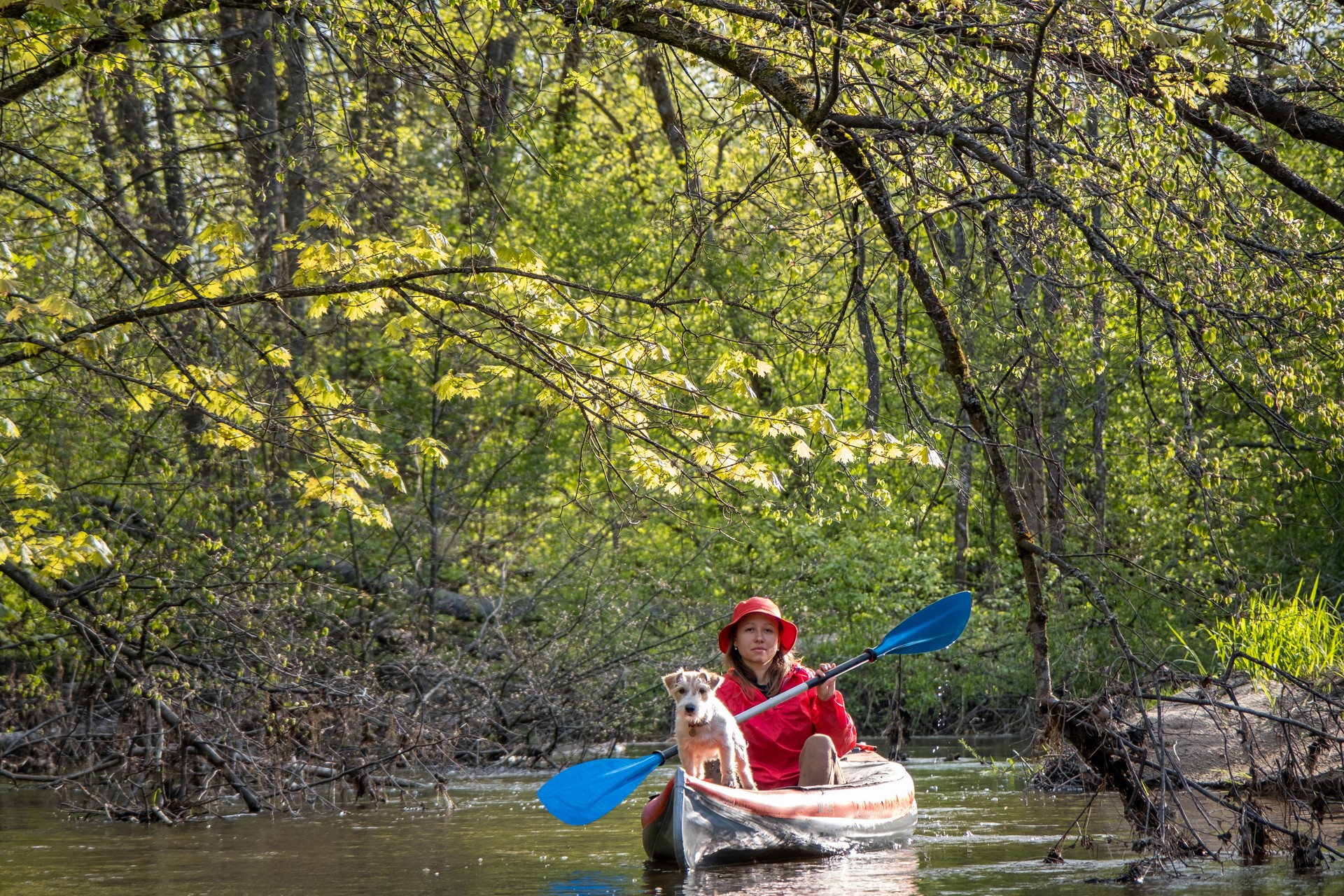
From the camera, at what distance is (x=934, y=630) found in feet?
23.5

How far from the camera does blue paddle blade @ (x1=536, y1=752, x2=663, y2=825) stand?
6.52m

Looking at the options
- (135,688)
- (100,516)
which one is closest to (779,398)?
(100,516)

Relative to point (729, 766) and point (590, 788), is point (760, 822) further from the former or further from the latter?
point (590, 788)

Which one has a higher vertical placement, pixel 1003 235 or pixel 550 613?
pixel 1003 235

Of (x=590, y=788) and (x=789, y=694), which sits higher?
(x=789, y=694)

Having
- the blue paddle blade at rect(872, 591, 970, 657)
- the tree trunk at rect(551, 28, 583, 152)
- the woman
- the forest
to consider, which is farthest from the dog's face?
the tree trunk at rect(551, 28, 583, 152)

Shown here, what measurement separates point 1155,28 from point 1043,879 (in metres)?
3.30

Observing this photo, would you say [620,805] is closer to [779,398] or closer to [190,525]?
[190,525]

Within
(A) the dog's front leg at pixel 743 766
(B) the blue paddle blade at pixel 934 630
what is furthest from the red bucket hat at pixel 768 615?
(A) the dog's front leg at pixel 743 766

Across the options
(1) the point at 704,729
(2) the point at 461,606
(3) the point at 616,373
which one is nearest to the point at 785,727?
(1) the point at 704,729

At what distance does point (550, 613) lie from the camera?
12.2m

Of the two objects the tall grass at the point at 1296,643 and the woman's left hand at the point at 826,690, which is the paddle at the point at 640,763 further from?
the tall grass at the point at 1296,643

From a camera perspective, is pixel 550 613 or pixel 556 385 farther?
pixel 550 613

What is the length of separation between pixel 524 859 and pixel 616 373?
2.76 metres
